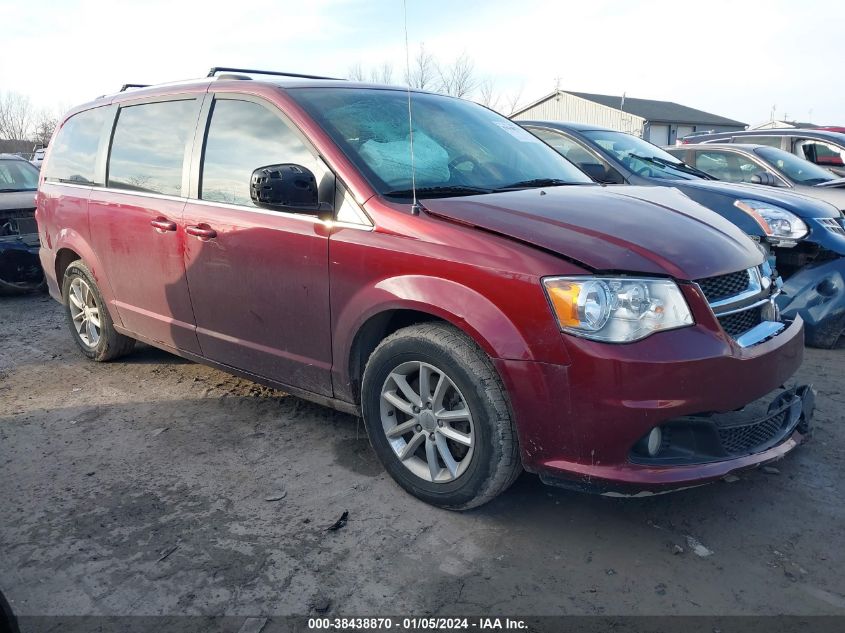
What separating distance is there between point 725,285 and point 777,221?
2.88 meters

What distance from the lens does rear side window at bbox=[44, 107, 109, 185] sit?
4.86 meters

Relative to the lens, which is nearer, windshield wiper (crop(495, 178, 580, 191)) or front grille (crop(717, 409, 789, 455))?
front grille (crop(717, 409, 789, 455))

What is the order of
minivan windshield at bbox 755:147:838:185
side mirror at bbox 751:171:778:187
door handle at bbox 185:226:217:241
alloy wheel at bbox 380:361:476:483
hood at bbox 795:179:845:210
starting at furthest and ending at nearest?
1. minivan windshield at bbox 755:147:838:185
2. hood at bbox 795:179:845:210
3. side mirror at bbox 751:171:778:187
4. door handle at bbox 185:226:217:241
5. alloy wheel at bbox 380:361:476:483

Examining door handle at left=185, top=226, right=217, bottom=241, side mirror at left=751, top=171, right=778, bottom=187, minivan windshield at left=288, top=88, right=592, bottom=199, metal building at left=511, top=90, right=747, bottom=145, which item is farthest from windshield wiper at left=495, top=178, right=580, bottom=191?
metal building at left=511, top=90, right=747, bottom=145

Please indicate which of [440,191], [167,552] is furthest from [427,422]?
[167,552]

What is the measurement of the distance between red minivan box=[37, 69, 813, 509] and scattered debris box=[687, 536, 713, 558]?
13.0 inches

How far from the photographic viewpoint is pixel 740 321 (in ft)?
9.25

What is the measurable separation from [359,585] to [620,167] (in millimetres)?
Result: 4589

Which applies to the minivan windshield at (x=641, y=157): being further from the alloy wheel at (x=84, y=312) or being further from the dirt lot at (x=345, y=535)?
the alloy wheel at (x=84, y=312)

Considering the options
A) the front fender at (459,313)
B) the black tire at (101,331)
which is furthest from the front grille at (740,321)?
the black tire at (101,331)

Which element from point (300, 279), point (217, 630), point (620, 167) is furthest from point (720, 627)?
point (620, 167)

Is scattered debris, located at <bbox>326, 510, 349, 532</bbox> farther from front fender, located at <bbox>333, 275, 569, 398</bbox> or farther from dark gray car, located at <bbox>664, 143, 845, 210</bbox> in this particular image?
dark gray car, located at <bbox>664, 143, 845, 210</bbox>

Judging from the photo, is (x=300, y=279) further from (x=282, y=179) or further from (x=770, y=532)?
(x=770, y=532)

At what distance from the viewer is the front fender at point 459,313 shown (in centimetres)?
256
